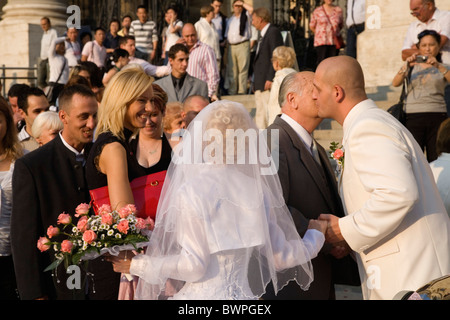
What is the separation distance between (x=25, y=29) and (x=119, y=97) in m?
13.6

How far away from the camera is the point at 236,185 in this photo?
12.8ft

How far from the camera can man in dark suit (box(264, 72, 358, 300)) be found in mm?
4551

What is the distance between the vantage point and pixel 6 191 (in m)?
4.99

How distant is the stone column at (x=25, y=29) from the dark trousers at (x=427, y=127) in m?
11.0

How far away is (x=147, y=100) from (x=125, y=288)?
1146 millimetres

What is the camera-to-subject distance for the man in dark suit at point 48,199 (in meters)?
4.56

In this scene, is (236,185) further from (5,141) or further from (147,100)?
(5,141)

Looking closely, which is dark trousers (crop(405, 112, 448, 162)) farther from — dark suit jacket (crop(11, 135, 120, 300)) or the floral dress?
dark suit jacket (crop(11, 135, 120, 300))

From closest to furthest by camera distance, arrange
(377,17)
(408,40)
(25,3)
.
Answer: (408,40) < (377,17) < (25,3)

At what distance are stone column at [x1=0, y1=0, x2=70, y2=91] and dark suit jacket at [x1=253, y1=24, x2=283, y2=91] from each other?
7.67 meters

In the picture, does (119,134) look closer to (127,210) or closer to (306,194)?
(127,210)

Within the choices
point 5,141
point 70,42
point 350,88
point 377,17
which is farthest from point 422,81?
point 70,42

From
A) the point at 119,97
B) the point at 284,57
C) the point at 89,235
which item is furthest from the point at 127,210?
the point at 284,57

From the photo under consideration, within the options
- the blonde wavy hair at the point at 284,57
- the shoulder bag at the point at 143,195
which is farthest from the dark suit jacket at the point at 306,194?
the blonde wavy hair at the point at 284,57
